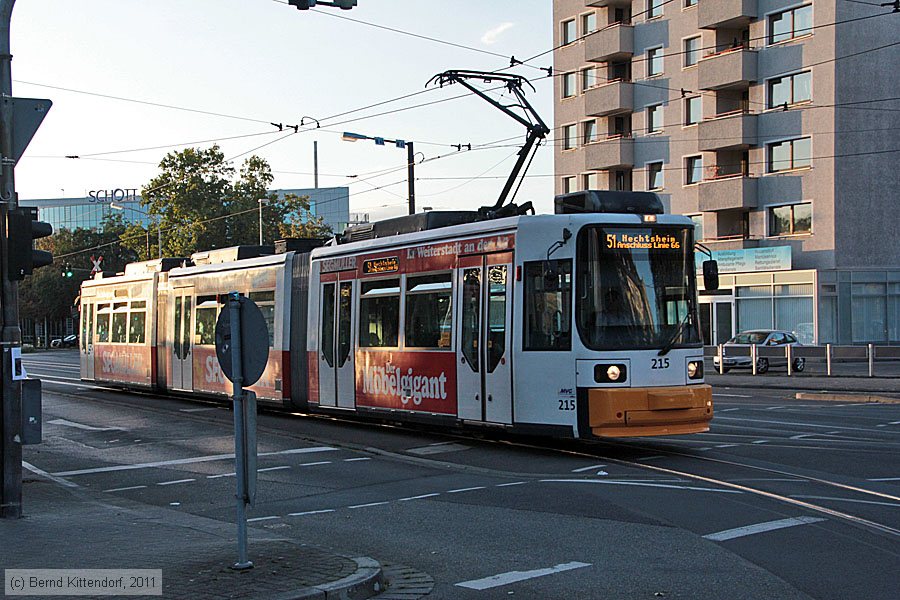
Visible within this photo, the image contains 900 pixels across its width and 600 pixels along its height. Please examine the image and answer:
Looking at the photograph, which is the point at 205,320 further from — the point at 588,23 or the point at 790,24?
the point at 588,23

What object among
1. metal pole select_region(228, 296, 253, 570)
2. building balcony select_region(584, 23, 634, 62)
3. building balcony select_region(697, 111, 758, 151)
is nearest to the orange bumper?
metal pole select_region(228, 296, 253, 570)

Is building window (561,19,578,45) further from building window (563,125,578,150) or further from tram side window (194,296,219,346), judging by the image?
tram side window (194,296,219,346)

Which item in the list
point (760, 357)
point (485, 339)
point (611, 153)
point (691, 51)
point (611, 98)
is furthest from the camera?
point (611, 153)

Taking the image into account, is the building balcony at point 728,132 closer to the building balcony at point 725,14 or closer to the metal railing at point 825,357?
the building balcony at point 725,14

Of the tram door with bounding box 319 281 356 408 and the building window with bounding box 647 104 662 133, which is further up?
the building window with bounding box 647 104 662 133

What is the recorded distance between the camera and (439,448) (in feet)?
52.7

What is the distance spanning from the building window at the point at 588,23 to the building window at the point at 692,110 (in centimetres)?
744

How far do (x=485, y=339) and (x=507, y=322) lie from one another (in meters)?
0.56

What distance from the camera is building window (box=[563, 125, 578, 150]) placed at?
58781 millimetres

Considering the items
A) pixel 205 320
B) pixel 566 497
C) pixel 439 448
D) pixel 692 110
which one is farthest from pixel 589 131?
pixel 566 497

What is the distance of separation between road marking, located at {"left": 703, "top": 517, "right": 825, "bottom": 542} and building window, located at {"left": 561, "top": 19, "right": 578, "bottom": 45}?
167 ft

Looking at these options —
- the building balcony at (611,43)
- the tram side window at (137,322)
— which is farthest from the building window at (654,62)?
the tram side window at (137,322)

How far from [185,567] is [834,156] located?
41807 mm

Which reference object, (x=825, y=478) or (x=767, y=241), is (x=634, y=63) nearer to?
(x=767, y=241)
